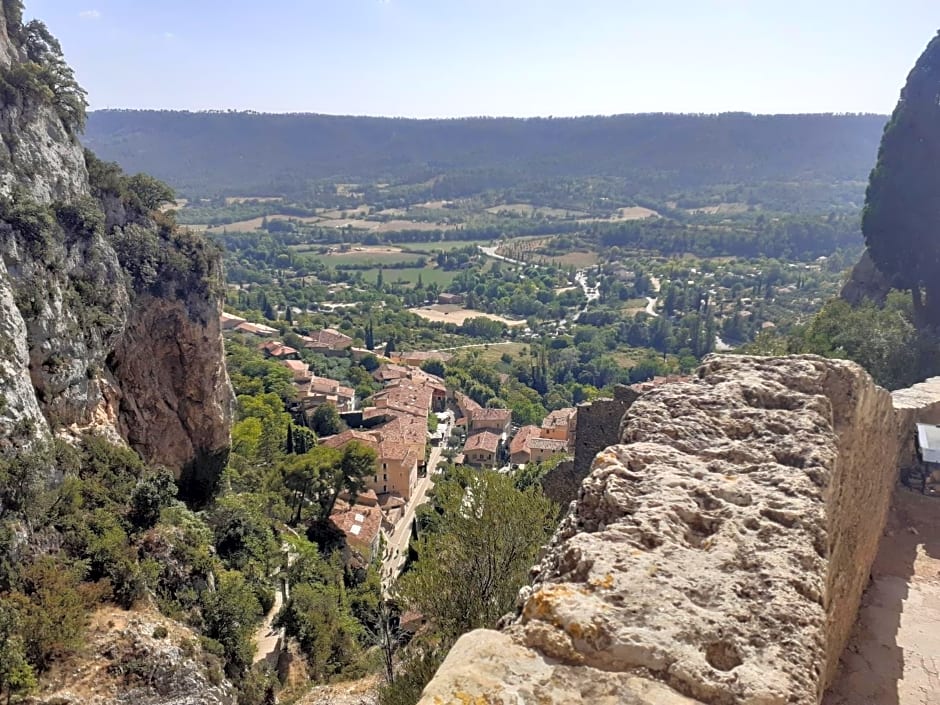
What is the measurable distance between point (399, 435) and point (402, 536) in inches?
484

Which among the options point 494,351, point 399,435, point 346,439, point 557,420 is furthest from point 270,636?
point 494,351

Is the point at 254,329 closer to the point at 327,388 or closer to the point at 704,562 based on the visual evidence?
the point at 327,388

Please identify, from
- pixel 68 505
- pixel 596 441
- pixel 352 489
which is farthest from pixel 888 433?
pixel 352 489

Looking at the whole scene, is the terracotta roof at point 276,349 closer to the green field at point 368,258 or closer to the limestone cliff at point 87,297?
the limestone cliff at point 87,297

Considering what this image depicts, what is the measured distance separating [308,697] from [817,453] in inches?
576

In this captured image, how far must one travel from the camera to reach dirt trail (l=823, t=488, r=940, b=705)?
7164 mm

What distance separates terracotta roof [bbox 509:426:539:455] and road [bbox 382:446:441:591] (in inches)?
245

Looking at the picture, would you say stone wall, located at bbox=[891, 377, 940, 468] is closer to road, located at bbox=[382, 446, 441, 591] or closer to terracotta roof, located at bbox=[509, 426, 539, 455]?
road, located at bbox=[382, 446, 441, 591]

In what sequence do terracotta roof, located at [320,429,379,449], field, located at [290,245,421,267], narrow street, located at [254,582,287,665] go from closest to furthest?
1. narrow street, located at [254,582,287,665]
2. terracotta roof, located at [320,429,379,449]
3. field, located at [290,245,421,267]

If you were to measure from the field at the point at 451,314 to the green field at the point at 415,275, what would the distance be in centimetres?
1841

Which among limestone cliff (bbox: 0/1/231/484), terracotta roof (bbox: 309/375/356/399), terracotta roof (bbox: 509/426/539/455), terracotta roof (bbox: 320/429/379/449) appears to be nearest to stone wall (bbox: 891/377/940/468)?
limestone cliff (bbox: 0/1/231/484)

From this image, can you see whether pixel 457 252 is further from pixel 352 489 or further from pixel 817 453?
pixel 817 453

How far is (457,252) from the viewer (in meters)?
178

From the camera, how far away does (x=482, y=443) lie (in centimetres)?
5694
